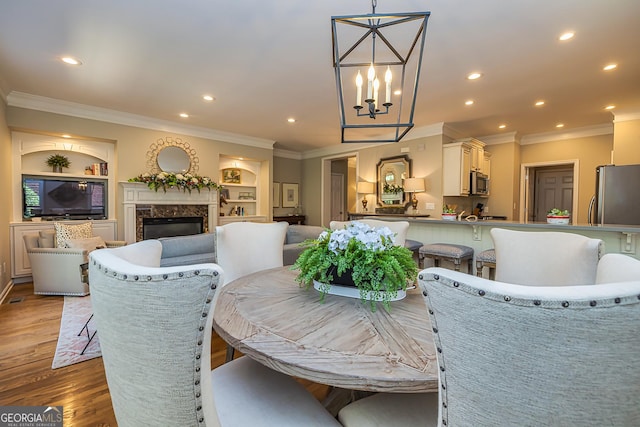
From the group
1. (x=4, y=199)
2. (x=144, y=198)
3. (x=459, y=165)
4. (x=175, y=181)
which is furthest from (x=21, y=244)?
(x=459, y=165)

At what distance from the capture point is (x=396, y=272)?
1227 mm

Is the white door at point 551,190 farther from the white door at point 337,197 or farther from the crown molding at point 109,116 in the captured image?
the crown molding at point 109,116

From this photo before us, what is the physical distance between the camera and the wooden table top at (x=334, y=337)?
74 centimetres

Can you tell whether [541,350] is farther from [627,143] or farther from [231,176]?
[231,176]

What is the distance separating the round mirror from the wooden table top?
4.63 meters

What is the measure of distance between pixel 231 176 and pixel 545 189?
7.22 metres

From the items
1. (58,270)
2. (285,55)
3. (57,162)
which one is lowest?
(58,270)

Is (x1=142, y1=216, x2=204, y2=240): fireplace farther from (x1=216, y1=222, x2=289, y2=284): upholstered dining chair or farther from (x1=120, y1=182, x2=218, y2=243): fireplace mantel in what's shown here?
(x1=216, y1=222, x2=289, y2=284): upholstered dining chair

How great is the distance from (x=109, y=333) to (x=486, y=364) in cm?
84

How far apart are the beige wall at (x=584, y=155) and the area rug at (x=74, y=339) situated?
756cm

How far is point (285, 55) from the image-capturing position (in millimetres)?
2807

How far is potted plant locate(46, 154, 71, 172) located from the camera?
14.9 ft

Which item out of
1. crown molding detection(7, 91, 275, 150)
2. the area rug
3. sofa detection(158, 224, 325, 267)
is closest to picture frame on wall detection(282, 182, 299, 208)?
crown molding detection(7, 91, 275, 150)

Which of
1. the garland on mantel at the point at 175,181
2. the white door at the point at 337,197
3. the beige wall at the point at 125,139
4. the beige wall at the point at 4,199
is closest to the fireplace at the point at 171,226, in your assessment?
the beige wall at the point at 125,139
